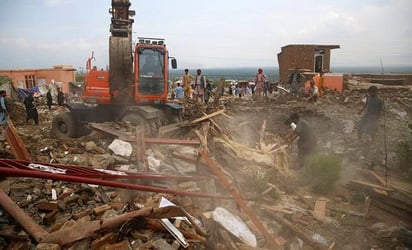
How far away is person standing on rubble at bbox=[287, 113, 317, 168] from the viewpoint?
24.7ft

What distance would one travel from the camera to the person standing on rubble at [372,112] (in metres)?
8.57

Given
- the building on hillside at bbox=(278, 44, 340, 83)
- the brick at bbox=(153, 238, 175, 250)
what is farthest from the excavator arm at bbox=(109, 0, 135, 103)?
the building on hillside at bbox=(278, 44, 340, 83)

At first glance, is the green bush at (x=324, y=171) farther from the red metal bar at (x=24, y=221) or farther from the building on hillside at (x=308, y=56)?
the building on hillside at (x=308, y=56)

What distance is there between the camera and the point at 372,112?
8672 mm

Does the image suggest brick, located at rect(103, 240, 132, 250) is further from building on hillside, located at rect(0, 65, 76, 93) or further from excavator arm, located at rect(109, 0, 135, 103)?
building on hillside, located at rect(0, 65, 76, 93)

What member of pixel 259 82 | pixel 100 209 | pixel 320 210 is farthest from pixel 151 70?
pixel 259 82

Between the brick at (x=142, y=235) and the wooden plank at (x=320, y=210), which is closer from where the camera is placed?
the brick at (x=142, y=235)

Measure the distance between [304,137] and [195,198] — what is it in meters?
3.65

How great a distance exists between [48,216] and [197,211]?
83.4 inches

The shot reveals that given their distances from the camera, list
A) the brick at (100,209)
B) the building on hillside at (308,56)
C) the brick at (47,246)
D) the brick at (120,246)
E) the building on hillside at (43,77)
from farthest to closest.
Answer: the building on hillside at (43,77) → the building on hillside at (308,56) → the brick at (100,209) → the brick at (120,246) → the brick at (47,246)

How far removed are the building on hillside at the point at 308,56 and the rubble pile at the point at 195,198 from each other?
15.2 meters

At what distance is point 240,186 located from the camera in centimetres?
637

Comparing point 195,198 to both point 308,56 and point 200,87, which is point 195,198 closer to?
point 200,87

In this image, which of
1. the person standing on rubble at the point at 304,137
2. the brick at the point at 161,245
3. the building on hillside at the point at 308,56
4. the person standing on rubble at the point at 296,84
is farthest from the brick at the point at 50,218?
the building on hillside at the point at 308,56
